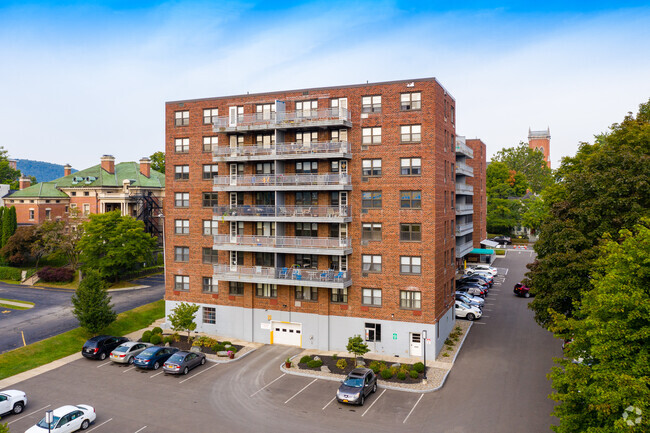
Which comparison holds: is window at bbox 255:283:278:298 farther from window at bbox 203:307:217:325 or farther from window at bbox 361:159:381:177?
window at bbox 361:159:381:177

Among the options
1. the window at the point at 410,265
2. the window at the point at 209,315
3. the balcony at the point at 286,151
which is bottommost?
the window at the point at 209,315

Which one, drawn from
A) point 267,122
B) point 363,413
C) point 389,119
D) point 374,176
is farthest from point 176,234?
point 363,413

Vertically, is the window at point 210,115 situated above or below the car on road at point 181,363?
above

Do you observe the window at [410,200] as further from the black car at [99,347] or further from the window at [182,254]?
the black car at [99,347]

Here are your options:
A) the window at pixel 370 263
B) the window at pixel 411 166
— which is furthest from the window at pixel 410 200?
the window at pixel 370 263

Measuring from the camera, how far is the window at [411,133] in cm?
3447

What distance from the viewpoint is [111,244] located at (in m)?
61.2

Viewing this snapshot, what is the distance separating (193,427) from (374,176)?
69.3 ft

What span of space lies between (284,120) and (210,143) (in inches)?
302

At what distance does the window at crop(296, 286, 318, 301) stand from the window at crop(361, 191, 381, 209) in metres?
7.98

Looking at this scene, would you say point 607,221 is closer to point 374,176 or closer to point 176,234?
point 374,176

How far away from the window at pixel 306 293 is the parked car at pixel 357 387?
375 inches

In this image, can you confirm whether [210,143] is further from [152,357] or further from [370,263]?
[152,357]

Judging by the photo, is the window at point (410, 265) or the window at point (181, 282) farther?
the window at point (181, 282)
